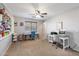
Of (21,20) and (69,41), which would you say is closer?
(69,41)

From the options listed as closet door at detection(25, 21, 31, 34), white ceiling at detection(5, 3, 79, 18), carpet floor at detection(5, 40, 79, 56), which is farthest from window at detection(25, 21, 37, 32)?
white ceiling at detection(5, 3, 79, 18)

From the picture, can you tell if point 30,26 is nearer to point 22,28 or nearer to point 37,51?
point 22,28

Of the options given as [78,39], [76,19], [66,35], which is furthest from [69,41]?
[76,19]

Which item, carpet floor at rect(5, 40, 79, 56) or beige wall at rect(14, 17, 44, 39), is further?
beige wall at rect(14, 17, 44, 39)

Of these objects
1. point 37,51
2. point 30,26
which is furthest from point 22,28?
point 37,51

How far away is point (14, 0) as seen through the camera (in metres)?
2.22

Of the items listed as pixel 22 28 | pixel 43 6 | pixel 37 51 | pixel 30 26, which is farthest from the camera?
pixel 30 26

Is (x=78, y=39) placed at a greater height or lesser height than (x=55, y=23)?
lesser

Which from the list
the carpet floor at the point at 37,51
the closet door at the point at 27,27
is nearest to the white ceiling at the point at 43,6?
the carpet floor at the point at 37,51

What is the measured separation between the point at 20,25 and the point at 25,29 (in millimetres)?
605

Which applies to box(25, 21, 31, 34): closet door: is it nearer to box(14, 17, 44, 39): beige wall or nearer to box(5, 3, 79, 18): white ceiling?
box(14, 17, 44, 39): beige wall

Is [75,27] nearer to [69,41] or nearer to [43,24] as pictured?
[69,41]

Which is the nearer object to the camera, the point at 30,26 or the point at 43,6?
the point at 43,6

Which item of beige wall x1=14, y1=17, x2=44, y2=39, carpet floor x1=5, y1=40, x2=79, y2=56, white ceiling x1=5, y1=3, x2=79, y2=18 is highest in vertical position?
white ceiling x1=5, y1=3, x2=79, y2=18
